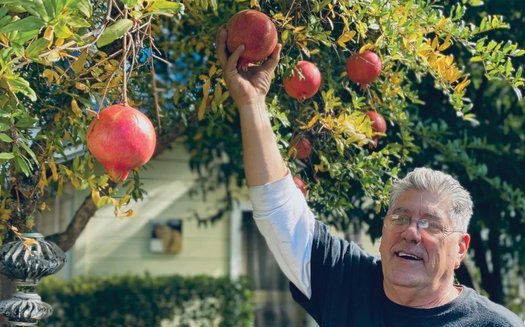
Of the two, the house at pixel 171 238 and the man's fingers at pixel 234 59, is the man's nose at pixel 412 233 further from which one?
the house at pixel 171 238

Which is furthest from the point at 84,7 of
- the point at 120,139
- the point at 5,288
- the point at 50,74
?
the point at 5,288

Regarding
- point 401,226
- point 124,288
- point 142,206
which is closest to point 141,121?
point 401,226

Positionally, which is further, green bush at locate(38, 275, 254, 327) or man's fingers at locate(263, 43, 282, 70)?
green bush at locate(38, 275, 254, 327)

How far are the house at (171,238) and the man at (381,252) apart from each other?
5.38m

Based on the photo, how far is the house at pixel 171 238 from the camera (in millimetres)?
8594

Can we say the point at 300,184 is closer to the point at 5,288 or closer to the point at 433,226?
the point at 433,226

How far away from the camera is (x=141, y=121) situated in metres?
2.35

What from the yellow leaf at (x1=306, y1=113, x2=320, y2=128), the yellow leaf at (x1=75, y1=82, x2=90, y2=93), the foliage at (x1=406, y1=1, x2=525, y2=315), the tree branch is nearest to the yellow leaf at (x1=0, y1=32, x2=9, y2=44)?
the yellow leaf at (x1=75, y1=82, x2=90, y2=93)

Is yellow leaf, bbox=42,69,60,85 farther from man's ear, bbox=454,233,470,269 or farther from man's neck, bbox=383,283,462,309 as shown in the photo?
man's ear, bbox=454,233,470,269

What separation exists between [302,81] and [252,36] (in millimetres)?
508

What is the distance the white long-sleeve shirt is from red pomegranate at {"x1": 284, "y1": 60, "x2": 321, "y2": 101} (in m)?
0.49

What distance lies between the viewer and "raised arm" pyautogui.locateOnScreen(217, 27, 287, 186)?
8.79ft

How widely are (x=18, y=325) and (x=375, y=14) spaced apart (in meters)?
1.59

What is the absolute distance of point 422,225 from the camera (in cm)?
292
